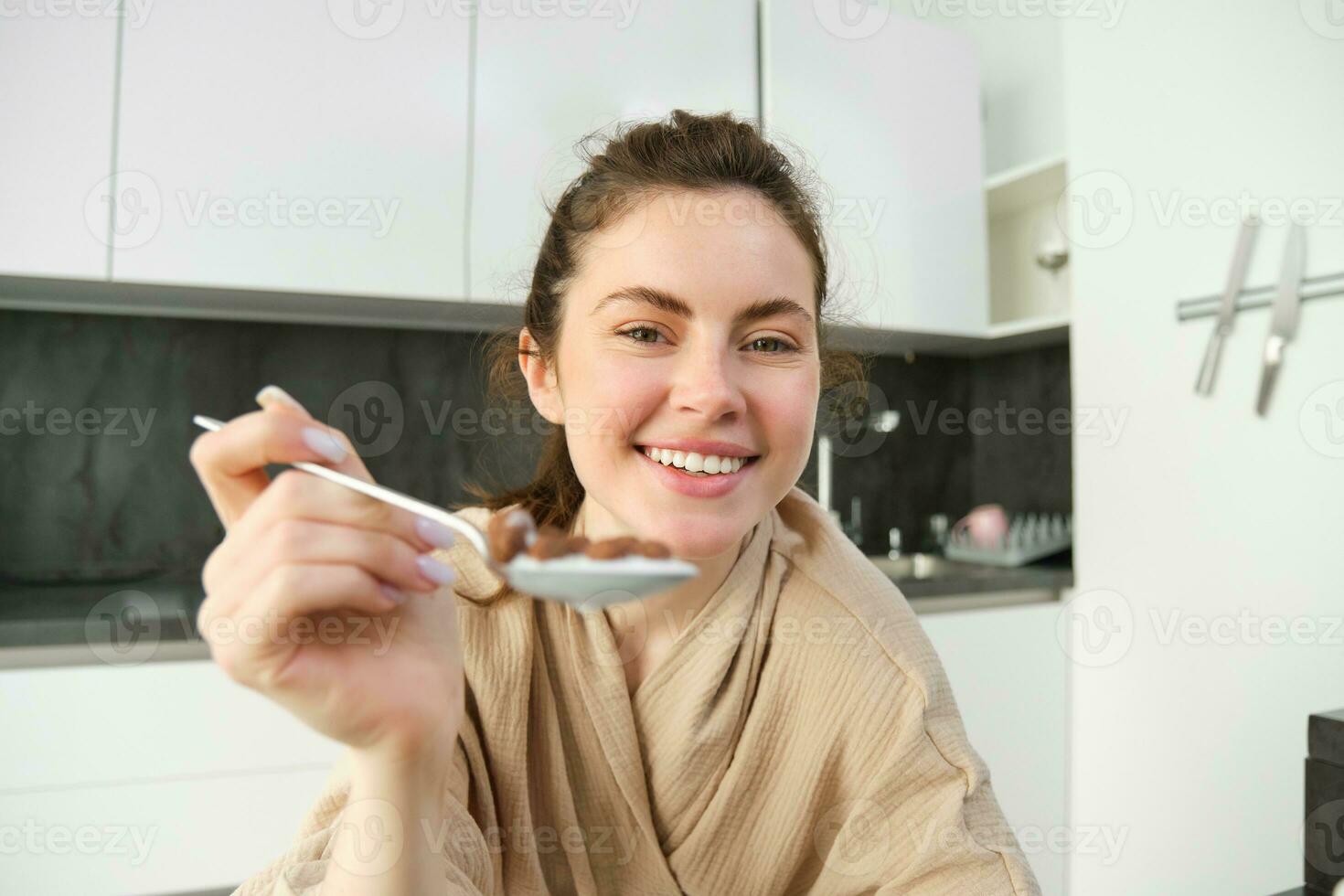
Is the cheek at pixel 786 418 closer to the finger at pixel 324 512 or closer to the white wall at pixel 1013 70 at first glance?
the finger at pixel 324 512

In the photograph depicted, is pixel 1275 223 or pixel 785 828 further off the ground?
pixel 1275 223

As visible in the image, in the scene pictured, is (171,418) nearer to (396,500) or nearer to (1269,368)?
(396,500)

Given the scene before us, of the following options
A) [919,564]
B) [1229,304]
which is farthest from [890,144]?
[919,564]

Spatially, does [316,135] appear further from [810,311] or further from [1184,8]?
[1184,8]

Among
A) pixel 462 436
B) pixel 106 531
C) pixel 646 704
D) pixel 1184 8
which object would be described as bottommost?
pixel 646 704

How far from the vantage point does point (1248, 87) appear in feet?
5.29

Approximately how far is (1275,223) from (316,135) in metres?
1.78

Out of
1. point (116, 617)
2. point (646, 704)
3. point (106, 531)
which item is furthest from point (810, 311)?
point (106, 531)

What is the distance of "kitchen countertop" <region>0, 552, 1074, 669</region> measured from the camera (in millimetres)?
1283

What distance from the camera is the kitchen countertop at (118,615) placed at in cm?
128

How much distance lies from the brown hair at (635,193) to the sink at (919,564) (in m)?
1.43

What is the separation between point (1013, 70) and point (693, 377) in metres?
2.16

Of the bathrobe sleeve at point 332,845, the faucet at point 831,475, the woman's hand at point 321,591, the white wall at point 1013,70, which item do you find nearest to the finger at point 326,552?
the woman's hand at point 321,591

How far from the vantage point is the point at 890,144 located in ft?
7.00
